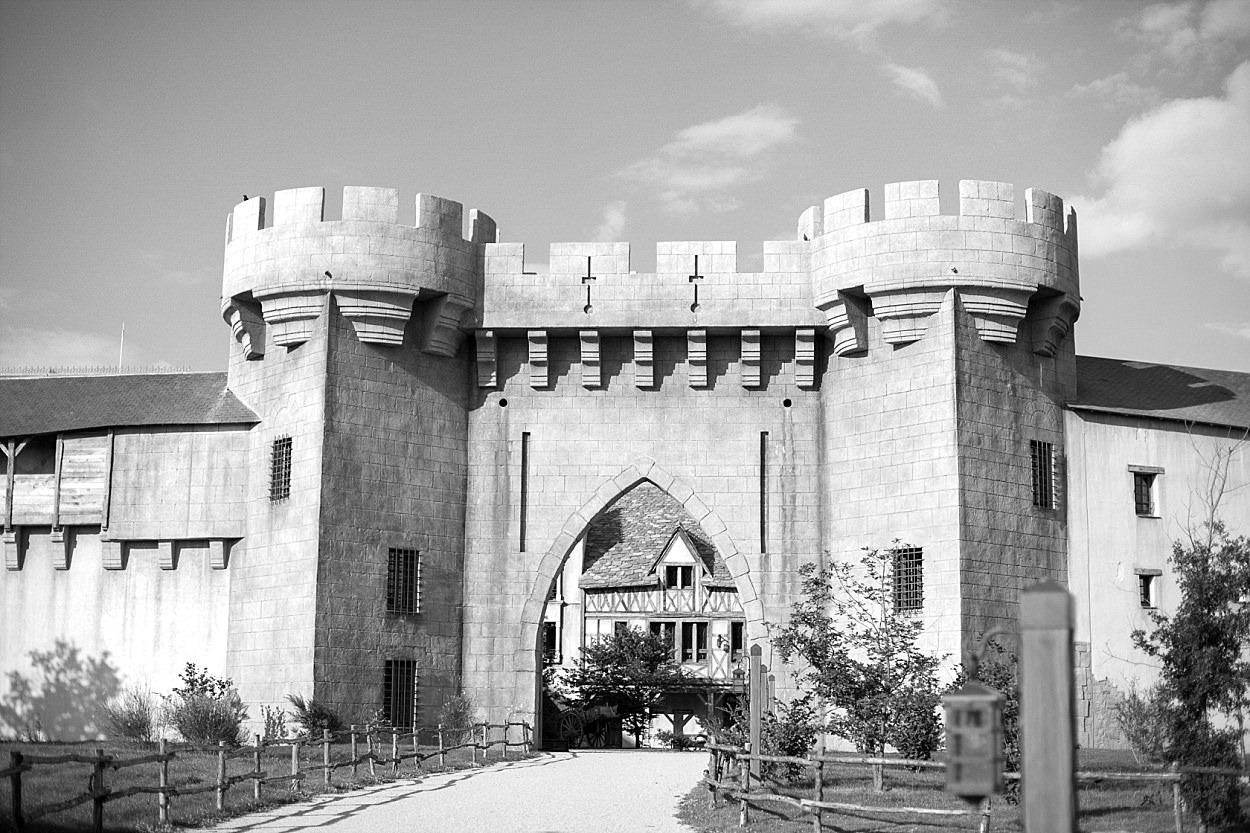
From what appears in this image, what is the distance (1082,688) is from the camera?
92.5 feet

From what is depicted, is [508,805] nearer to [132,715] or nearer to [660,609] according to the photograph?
[132,715]

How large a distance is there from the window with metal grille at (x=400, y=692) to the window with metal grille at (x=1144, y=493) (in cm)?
1484

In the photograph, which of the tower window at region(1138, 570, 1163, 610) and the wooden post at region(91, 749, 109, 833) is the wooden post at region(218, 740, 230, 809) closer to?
the wooden post at region(91, 749, 109, 833)

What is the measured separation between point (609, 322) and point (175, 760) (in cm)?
1223

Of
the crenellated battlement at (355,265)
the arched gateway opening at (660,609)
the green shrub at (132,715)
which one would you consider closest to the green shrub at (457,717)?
the green shrub at (132,715)

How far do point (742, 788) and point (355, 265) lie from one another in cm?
1537

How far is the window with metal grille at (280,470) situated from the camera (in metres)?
29.0

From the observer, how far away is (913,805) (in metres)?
18.8

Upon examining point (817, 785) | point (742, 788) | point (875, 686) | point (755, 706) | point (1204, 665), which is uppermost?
point (1204, 665)

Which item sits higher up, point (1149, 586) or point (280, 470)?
point (280, 470)

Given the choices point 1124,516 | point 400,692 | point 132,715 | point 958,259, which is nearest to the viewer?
point 132,715

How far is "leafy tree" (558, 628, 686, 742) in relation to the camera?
4347cm

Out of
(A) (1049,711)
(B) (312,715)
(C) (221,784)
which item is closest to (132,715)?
(B) (312,715)

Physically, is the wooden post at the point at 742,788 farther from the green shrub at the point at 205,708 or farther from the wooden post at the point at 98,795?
the green shrub at the point at 205,708
